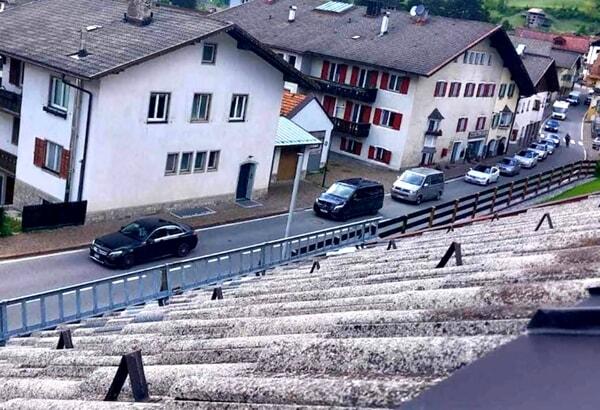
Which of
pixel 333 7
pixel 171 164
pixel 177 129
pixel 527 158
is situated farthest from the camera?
pixel 333 7

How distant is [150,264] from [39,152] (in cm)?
819

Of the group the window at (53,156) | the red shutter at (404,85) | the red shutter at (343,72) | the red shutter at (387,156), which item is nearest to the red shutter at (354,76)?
the red shutter at (343,72)

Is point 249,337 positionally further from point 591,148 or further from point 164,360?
point 591,148

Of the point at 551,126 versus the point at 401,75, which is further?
the point at 551,126

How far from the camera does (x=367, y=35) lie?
51469 millimetres

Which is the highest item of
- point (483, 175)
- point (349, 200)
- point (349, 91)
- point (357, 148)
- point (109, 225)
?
point (349, 91)

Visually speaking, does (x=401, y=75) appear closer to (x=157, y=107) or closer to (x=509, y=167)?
(x=509, y=167)

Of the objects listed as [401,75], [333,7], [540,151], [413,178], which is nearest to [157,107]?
[413,178]

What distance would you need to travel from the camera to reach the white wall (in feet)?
93.0

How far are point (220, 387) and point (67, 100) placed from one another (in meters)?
26.8

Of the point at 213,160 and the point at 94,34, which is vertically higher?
the point at 94,34

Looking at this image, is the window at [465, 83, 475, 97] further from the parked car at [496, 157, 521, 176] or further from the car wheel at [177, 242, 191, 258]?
the car wheel at [177, 242, 191, 258]

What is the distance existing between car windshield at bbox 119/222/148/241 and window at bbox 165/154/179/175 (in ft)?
18.9

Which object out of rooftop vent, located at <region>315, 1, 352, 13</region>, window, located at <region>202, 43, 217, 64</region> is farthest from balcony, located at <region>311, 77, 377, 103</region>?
window, located at <region>202, 43, 217, 64</region>
